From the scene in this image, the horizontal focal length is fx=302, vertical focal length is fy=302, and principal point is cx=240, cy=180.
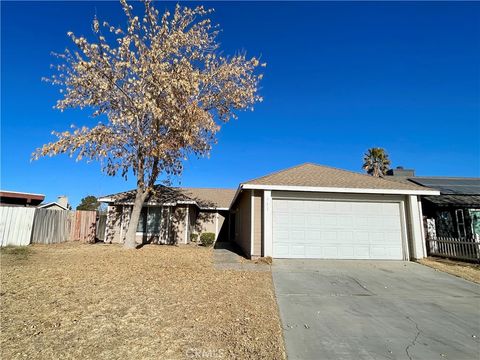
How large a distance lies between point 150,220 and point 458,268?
52.0 ft

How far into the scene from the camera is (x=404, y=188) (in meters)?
12.1

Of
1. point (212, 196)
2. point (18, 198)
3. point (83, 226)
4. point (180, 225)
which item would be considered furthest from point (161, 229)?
point (18, 198)

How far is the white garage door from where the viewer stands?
11.7 m

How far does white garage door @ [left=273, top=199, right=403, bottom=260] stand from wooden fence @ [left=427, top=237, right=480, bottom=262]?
2.17 m

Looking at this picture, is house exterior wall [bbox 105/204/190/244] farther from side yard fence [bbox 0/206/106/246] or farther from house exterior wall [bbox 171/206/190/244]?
side yard fence [bbox 0/206/106/246]

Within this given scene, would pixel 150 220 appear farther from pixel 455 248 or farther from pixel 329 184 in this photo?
pixel 455 248

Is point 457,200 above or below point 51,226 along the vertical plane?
above

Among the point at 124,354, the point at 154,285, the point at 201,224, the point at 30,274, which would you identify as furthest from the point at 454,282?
the point at 201,224

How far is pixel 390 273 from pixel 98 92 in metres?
13.6

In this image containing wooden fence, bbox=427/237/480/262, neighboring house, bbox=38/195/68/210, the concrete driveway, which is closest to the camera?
the concrete driveway

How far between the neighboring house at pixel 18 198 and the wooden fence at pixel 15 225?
6986 millimetres

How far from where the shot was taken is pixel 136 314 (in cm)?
534

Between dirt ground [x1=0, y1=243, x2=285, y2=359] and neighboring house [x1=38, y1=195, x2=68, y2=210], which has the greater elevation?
neighboring house [x1=38, y1=195, x2=68, y2=210]

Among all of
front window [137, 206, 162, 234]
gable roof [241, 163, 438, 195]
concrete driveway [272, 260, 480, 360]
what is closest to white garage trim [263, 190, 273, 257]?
gable roof [241, 163, 438, 195]
